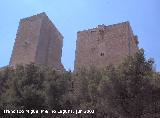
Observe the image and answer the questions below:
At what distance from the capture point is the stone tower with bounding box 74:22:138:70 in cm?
2570

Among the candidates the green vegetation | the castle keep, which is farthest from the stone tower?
the green vegetation

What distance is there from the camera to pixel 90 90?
1641cm

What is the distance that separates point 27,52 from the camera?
92.4 ft

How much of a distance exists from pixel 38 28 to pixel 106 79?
14963 millimetres

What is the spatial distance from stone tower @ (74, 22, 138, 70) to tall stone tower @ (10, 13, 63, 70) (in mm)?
2995

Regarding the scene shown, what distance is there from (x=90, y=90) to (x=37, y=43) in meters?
12.7

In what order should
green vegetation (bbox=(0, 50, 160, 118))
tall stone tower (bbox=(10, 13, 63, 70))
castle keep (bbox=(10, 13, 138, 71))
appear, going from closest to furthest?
green vegetation (bbox=(0, 50, 160, 118)) → castle keep (bbox=(10, 13, 138, 71)) → tall stone tower (bbox=(10, 13, 63, 70))

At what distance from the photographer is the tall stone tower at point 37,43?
2795cm

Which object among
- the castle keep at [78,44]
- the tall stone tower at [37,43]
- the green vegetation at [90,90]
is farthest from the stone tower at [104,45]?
the green vegetation at [90,90]

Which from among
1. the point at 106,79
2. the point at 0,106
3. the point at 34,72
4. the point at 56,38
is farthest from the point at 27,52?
the point at 106,79

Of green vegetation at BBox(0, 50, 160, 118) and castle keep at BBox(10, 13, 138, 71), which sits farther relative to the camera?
castle keep at BBox(10, 13, 138, 71)

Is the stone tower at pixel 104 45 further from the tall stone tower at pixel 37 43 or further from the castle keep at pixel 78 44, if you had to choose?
the tall stone tower at pixel 37 43

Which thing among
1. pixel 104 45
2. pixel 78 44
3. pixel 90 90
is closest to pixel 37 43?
pixel 78 44

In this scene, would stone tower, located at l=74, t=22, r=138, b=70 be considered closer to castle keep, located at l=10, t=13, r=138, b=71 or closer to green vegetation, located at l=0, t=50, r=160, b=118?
castle keep, located at l=10, t=13, r=138, b=71
